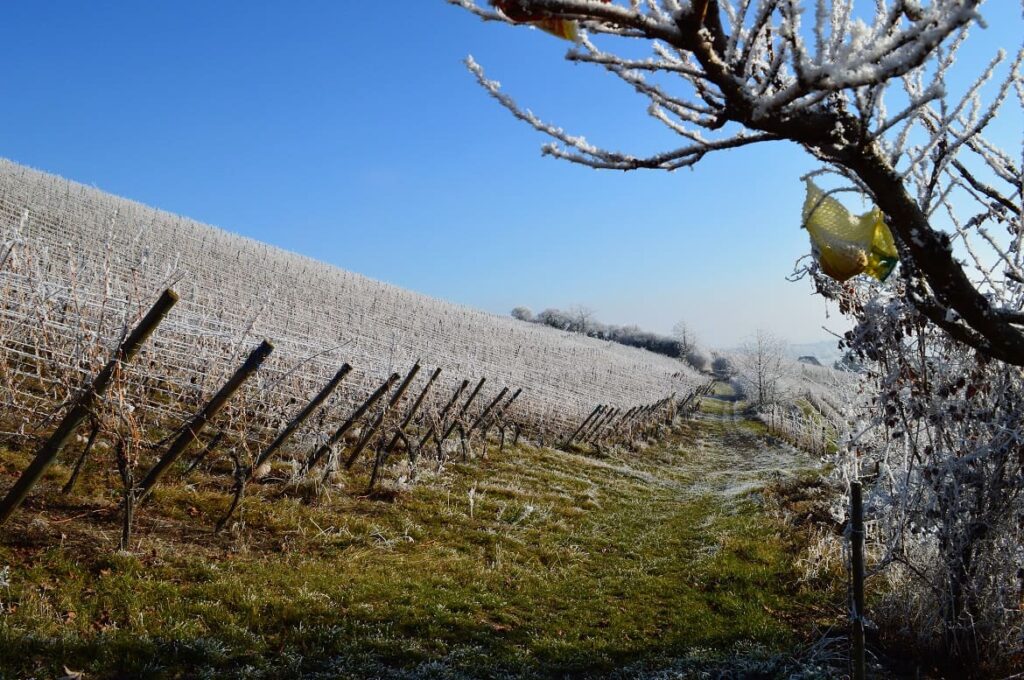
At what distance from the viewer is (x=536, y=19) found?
224 centimetres

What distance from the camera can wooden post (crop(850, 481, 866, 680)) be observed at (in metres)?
4.08

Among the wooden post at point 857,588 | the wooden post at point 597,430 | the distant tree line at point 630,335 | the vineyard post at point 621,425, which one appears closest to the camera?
the wooden post at point 857,588

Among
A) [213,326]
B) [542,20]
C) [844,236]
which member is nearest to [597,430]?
[213,326]

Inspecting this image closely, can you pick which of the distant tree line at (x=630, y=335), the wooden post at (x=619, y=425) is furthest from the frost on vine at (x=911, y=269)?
the distant tree line at (x=630, y=335)

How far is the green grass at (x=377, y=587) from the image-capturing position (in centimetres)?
413

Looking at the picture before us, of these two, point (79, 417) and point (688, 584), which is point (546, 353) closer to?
point (688, 584)

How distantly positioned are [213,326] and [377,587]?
6.41 m

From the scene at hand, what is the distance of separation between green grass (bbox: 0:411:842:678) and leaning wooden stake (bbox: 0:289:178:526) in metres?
0.51

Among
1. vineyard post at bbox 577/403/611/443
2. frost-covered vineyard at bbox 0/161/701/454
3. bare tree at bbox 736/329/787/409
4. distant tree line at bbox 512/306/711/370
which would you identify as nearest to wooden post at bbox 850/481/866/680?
frost-covered vineyard at bbox 0/161/701/454

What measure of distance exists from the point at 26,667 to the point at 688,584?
20.7 ft

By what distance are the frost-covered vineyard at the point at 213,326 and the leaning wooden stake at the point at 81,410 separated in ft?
1.20

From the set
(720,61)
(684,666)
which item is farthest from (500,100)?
(684,666)

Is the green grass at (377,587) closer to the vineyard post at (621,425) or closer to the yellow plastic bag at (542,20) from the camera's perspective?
the yellow plastic bag at (542,20)

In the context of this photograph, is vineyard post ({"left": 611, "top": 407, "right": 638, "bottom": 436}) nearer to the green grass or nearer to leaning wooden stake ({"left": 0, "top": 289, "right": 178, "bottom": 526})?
the green grass
